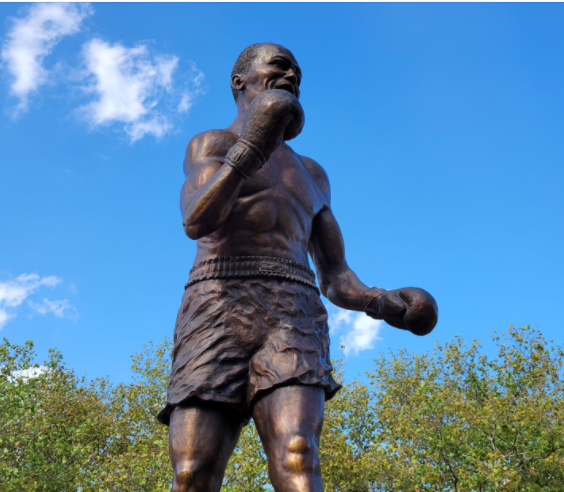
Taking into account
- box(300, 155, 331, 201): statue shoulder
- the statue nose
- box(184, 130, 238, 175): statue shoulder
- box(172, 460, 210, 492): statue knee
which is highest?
the statue nose

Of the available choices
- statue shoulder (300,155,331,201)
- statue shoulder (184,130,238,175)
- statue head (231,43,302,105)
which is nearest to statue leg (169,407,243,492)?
statue shoulder (184,130,238,175)

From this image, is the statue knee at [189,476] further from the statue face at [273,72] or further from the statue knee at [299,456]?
the statue face at [273,72]

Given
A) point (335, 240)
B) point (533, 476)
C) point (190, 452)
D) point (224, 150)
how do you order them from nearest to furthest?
1. point (190, 452)
2. point (224, 150)
3. point (335, 240)
4. point (533, 476)

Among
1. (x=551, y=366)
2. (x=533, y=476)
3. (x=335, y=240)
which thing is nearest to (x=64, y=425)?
(x=533, y=476)

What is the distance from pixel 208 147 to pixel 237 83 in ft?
2.05

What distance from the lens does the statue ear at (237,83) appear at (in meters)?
3.83

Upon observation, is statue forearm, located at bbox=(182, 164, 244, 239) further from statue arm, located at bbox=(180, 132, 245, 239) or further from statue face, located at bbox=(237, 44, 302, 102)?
statue face, located at bbox=(237, 44, 302, 102)

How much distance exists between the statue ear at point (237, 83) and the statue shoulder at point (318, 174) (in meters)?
0.54

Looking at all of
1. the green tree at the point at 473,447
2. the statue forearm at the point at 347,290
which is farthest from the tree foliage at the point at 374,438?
the statue forearm at the point at 347,290

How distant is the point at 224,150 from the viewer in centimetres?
344

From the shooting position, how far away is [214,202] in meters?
2.90

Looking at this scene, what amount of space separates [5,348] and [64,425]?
3965mm

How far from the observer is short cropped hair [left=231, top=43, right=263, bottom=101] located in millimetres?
3796

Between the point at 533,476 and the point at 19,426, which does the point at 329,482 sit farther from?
the point at 19,426
